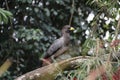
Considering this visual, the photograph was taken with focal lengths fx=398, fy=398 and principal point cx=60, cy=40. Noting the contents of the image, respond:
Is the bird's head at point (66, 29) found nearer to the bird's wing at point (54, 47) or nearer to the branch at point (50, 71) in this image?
the bird's wing at point (54, 47)

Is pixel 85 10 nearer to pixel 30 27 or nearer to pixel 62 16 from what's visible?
pixel 62 16

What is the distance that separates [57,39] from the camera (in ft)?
16.6

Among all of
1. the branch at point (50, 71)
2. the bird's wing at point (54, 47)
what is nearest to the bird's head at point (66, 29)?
the bird's wing at point (54, 47)

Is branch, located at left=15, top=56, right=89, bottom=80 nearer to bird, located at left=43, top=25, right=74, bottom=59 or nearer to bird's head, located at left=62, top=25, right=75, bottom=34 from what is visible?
bird, located at left=43, top=25, right=74, bottom=59

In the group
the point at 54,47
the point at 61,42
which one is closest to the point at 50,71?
the point at 54,47

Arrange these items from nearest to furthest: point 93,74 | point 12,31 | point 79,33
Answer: point 93,74 → point 12,31 → point 79,33

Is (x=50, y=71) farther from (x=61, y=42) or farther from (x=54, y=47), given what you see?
(x=61, y=42)

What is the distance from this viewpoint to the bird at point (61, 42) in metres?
4.85

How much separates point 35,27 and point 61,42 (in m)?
0.38

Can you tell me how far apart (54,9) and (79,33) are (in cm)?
48

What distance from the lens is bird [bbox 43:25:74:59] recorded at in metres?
4.85

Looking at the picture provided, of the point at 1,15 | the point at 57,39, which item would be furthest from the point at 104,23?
the point at 1,15

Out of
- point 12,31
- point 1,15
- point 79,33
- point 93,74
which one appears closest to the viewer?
point 93,74

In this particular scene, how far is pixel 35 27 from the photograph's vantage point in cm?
498
